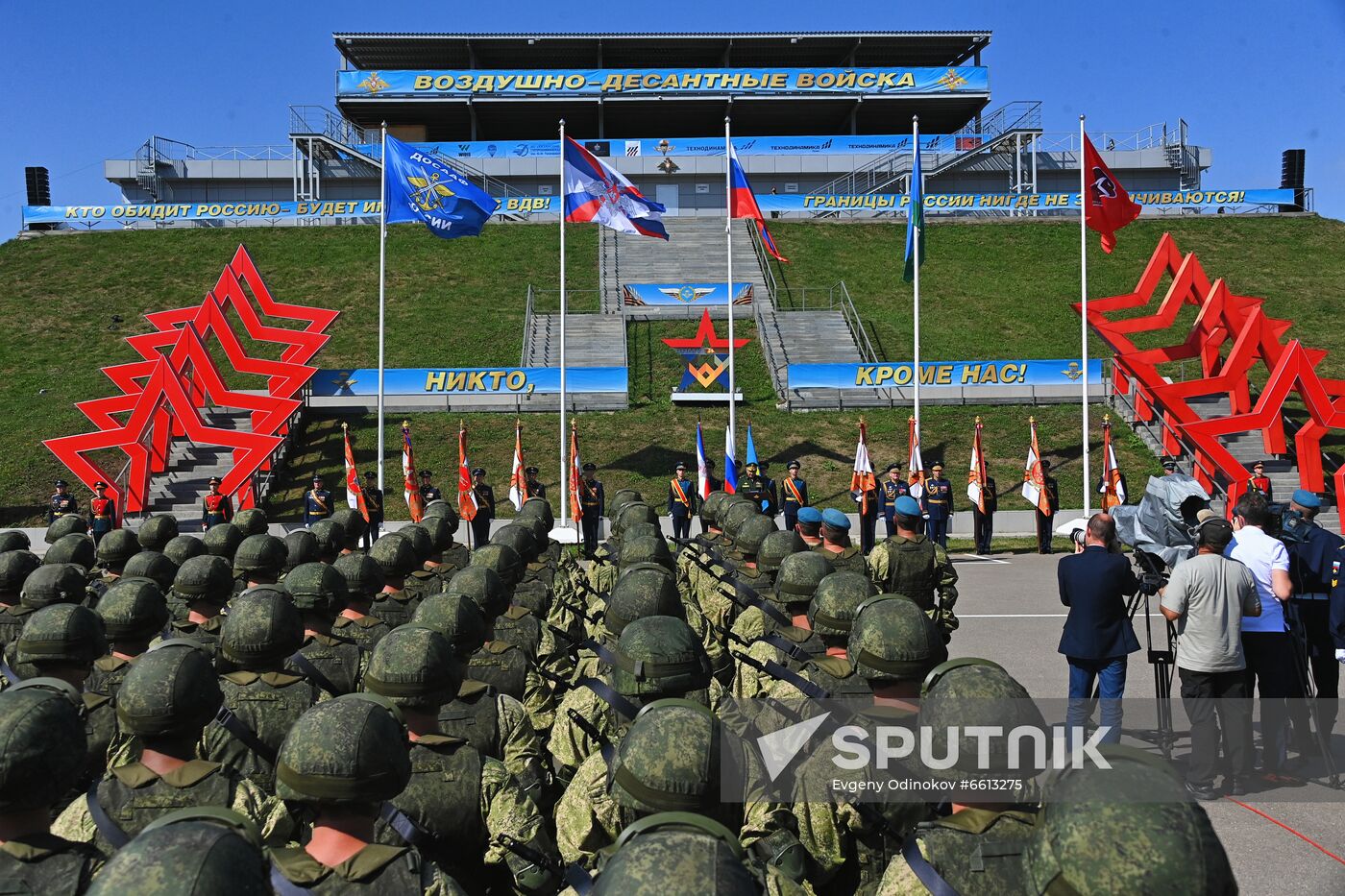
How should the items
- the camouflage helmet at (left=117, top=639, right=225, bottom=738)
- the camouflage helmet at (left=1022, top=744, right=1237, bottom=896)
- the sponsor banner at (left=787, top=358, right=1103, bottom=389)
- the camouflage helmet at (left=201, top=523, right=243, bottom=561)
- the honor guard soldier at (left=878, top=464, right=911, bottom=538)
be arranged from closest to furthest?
the camouflage helmet at (left=1022, top=744, right=1237, bottom=896), the camouflage helmet at (left=117, top=639, right=225, bottom=738), the camouflage helmet at (left=201, top=523, right=243, bottom=561), the honor guard soldier at (left=878, top=464, right=911, bottom=538), the sponsor banner at (left=787, top=358, right=1103, bottom=389)

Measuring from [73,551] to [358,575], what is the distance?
12.0 feet

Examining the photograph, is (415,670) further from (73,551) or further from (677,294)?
(677,294)

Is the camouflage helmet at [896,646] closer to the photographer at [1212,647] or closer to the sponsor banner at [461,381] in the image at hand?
the photographer at [1212,647]

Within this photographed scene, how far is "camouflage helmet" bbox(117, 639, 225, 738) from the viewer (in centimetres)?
358

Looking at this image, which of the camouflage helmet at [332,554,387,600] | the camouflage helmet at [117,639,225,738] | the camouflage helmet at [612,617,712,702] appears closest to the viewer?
the camouflage helmet at [117,639,225,738]

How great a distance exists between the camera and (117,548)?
950 cm

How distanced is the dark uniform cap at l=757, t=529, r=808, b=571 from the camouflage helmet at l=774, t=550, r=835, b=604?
1.48 metres

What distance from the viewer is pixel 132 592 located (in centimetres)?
546

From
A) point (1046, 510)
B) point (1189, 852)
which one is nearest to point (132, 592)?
point (1189, 852)

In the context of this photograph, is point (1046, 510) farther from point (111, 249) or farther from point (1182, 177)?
point (1182, 177)

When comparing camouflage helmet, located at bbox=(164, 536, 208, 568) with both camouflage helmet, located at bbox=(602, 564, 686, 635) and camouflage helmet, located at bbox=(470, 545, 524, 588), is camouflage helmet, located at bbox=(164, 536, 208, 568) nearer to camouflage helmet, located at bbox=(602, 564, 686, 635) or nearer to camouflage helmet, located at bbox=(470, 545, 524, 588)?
camouflage helmet, located at bbox=(470, 545, 524, 588)

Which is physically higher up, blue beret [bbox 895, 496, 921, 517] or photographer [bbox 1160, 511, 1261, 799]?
blue beret [bbox 895, 496, 921, 517]

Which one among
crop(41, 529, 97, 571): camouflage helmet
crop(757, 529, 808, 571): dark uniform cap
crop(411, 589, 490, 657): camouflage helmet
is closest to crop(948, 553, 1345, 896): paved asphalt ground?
crop(757, 529, 808, 571): dark uniform cap

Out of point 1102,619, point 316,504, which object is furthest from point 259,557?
point 316,504
